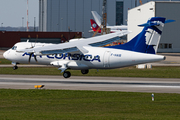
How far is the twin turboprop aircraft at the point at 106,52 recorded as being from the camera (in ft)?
106

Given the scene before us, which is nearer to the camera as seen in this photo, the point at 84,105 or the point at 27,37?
the point at 84,105

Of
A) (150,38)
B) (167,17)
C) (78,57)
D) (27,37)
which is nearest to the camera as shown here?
(150,38)

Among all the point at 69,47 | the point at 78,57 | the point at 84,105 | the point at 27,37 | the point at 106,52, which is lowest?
the point at 84,105

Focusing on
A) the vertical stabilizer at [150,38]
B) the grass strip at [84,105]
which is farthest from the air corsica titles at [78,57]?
the grass strip at [84,105]

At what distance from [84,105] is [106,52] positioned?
49.0 ft

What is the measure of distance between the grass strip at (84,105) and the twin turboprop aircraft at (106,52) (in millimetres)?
7583

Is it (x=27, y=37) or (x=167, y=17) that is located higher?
(x=167, y=17)

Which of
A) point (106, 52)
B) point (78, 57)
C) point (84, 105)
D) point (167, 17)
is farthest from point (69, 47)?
point (167, 17)

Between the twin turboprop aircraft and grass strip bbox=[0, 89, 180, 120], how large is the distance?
24.9 ft

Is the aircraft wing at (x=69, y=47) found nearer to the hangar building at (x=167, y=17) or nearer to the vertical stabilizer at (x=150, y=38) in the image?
the vertical stabilizer at (x=150, y=38)

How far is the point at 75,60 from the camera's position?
3616 cm

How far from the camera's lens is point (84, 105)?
20.3m

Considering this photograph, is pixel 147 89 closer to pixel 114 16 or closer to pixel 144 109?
pixel 144 109

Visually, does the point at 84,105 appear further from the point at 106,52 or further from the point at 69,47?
the point at 69,47
